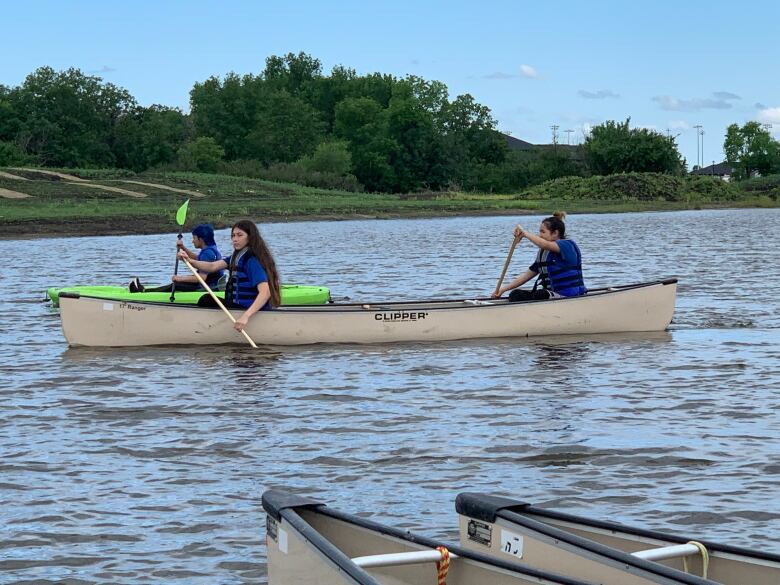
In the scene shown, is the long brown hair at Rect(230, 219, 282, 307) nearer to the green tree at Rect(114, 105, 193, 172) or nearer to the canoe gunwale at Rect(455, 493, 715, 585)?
the canoe gunwale at Rect(455, 493, 715, 585)

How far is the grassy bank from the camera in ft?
150

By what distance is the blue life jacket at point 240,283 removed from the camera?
1455cm

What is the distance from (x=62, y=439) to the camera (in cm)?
1003

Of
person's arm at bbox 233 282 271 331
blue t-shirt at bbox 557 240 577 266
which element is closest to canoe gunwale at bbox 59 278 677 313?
person's arm at bbox 233 282 271 331

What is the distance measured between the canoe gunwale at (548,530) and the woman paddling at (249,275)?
920 cm

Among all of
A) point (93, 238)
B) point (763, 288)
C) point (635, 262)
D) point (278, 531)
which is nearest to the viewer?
point (278, 531)

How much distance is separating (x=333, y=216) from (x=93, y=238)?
727 inches

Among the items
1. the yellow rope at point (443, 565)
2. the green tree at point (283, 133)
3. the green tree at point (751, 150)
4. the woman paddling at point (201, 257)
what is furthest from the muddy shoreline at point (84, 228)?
the green tree at point (751, 150)

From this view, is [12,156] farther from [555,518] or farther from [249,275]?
[555,518]

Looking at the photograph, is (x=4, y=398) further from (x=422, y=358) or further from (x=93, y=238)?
(x=93, y=238)

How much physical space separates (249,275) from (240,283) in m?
0.21

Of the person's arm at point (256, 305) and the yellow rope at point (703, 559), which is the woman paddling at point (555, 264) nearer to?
the person's arm at point (256, 305)

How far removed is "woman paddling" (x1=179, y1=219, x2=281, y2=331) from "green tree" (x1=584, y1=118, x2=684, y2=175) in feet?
281

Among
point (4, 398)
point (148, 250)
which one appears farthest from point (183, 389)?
point (148, 250)
